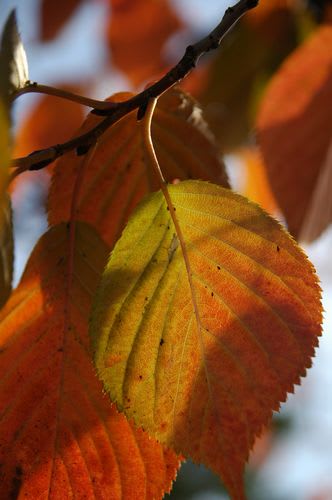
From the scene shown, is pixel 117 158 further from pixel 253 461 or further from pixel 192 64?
pixel 253 461

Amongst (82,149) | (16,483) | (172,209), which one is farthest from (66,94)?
(16,483)

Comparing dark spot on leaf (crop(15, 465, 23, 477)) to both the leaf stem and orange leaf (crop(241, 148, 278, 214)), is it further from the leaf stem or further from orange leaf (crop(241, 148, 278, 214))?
orange leaf (crop(241, 148, 278, 214))

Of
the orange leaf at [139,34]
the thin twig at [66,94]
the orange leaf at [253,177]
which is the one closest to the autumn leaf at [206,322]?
the thin twig at [66,94]

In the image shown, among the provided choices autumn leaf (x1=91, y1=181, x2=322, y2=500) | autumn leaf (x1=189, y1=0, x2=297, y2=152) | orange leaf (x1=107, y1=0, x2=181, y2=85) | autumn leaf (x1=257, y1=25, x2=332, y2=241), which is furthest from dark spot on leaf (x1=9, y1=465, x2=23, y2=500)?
orange leaf (x1=107, y1=0, x2=181, y2=85)

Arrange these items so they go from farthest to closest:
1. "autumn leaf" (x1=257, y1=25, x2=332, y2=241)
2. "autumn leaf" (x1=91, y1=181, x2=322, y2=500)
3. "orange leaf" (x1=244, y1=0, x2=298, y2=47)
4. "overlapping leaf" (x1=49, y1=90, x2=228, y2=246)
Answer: "orange leaf" (x1=244, y1=0, x2=298, y2=47) → "autumn leaf" (x1=257, y1=25, x2=332, y2=241) → "overlapping leaf" (x1=49, y1=90, x2=228, y2=246) → "autumn leaf" (x1=91, y1=181, x2=322, y2=500)

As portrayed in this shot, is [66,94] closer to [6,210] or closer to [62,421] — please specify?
[6,210]

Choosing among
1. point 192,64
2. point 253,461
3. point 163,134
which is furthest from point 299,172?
point 253,461
